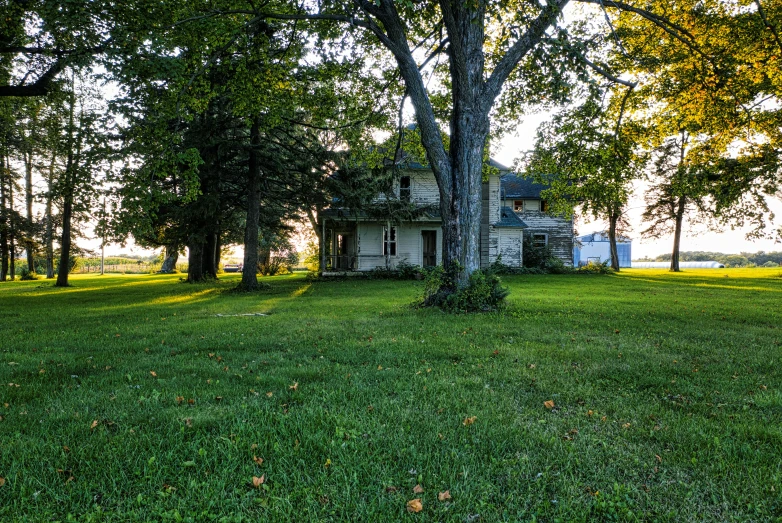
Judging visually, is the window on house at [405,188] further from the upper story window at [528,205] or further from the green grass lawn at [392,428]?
the green grass lawn at [392,428]

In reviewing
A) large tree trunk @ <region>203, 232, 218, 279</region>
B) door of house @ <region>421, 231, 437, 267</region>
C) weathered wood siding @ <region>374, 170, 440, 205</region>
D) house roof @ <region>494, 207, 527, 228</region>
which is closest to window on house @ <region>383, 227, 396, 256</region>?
door of house @ <region>421, 231, 437, 267</region>

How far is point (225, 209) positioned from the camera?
20656 mm

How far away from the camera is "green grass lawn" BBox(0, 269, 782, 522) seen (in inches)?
90.9

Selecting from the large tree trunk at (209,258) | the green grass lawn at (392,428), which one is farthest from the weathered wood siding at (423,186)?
the green grass lawn at (392,428)

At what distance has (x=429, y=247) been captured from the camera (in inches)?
1068

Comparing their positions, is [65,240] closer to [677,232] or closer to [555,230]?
[555,230]

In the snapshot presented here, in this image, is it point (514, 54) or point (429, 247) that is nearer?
point (514, 54)

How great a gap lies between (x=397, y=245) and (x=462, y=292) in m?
16.4

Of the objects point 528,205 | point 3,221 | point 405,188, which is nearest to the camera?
point 3,221

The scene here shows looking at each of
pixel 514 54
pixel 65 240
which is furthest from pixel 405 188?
pixel 65 240

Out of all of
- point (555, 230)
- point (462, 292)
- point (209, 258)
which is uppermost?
point (555, 230)

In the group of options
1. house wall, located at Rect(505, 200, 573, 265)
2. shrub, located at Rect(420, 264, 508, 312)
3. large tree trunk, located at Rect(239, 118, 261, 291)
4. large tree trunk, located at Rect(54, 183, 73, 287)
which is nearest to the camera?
shrub, located at Rect(420, 264, 508, 312)

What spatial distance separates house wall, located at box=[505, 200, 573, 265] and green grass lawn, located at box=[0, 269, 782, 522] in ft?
90.1

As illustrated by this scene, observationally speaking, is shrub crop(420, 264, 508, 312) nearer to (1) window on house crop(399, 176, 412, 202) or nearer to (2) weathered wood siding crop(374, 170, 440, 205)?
(1) window on house crop(399, 176, 412, 202)
